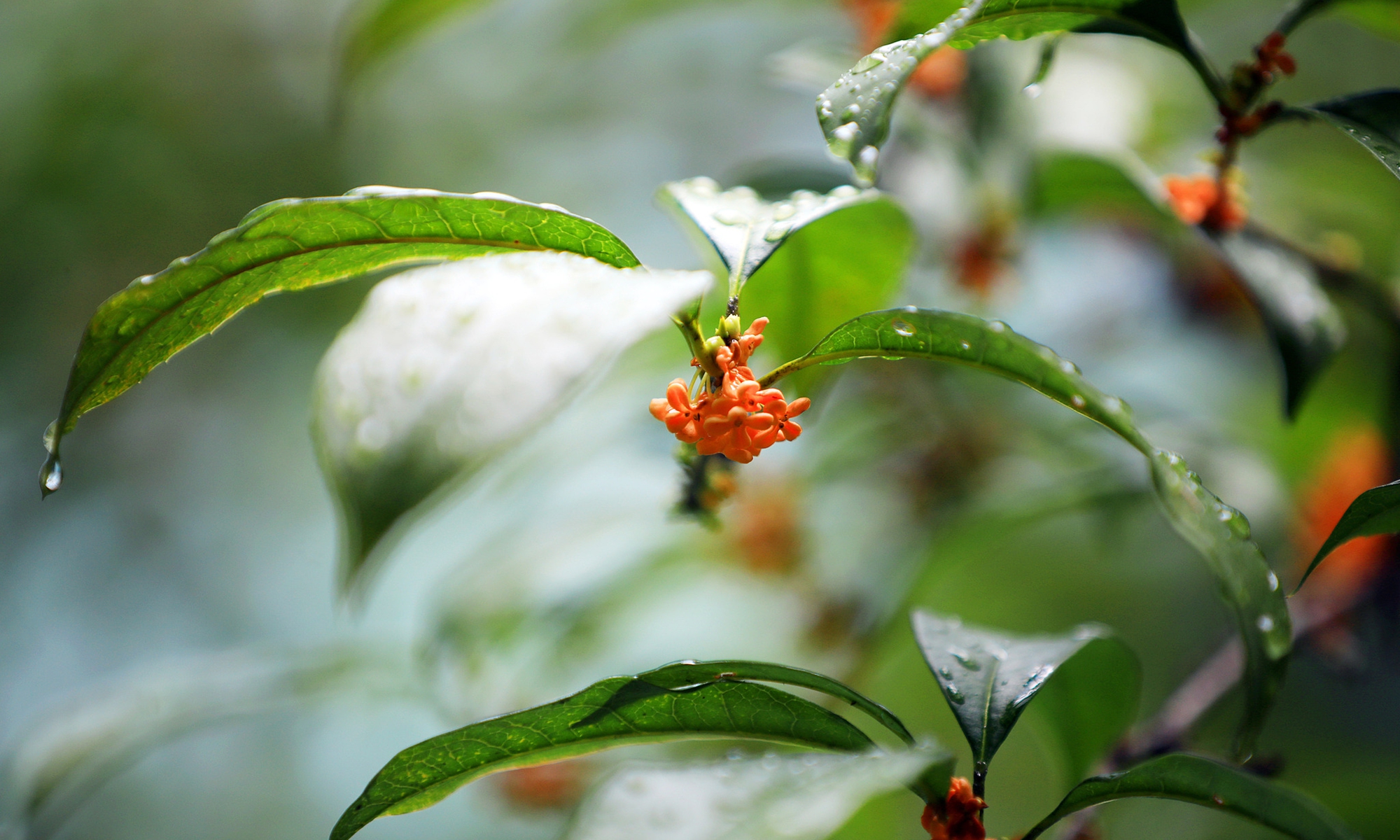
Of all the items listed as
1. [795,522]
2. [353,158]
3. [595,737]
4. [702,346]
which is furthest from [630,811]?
[353,158]

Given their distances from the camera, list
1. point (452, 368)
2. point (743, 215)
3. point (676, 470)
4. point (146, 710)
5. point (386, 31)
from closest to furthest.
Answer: point (452, 368), point (743, 215), point (386, 31), point (146, 710), point (676, 470)

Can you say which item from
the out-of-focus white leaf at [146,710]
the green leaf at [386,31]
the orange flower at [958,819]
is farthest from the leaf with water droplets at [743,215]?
the out-of-focus white leaf at [146,710]

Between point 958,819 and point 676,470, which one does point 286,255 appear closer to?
point 958,819

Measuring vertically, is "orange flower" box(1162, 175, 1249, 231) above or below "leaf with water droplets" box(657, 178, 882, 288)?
below

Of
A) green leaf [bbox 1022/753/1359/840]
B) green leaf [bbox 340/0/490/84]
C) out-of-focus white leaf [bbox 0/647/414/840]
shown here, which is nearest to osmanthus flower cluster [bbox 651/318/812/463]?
green leaf [bbox 1022/753/1359/840]

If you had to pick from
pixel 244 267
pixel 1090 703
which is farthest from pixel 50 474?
pixel 1090 703

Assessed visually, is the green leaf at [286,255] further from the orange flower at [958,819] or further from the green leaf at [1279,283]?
the green leaf at [1279,283]

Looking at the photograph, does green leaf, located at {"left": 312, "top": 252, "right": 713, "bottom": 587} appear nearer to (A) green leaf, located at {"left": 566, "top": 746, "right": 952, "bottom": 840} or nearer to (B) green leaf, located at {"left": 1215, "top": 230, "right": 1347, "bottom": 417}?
(A) green leaf, located at {"left": 566, "top": 746, "right": 952, "bottom": 840}
